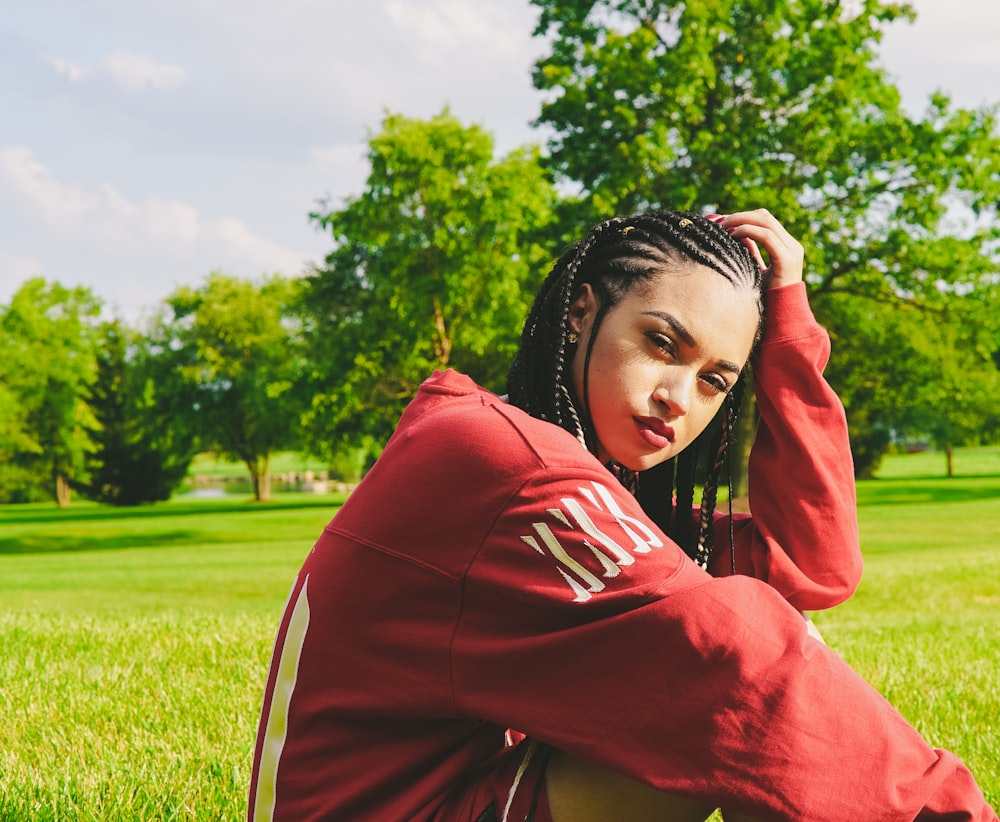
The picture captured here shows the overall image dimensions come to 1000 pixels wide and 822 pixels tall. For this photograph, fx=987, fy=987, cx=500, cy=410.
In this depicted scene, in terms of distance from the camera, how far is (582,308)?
2.20 m

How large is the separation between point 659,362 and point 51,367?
5642 cm

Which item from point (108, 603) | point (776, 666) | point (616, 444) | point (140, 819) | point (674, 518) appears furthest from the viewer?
point (108, 603)

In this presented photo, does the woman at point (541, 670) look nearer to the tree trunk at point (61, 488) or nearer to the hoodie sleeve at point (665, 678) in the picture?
the hoodie sleeve at point (665, 678)

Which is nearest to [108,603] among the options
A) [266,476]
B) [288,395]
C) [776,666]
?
[776,666]

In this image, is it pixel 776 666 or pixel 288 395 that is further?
pixel 288 395

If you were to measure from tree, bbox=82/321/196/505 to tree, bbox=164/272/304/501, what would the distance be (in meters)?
1.92

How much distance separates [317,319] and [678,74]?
58.1ft

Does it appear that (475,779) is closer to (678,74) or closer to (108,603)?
(108,603)

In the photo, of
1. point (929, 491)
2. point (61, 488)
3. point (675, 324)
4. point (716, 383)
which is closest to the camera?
point (675, 324)

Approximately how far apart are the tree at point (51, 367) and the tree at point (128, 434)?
944 millimetres

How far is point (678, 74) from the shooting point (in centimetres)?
1855

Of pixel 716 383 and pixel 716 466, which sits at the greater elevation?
pixel 716 383

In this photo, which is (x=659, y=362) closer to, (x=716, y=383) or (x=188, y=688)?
(x=716, y=383)

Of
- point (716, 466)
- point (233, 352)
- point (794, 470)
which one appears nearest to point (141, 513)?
point (233, 352)
